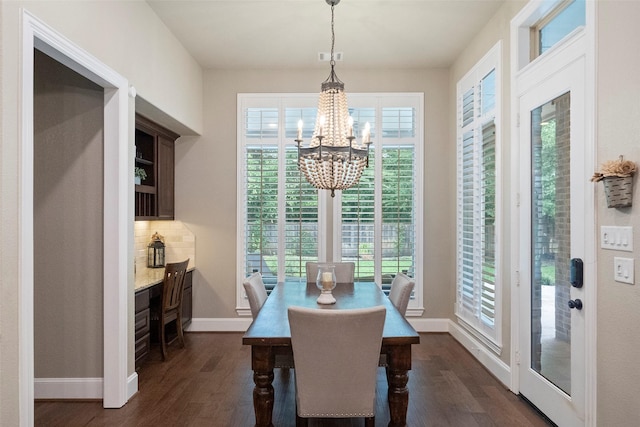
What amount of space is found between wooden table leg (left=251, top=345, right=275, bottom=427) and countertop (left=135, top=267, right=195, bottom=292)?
65.2 inches

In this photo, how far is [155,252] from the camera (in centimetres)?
488

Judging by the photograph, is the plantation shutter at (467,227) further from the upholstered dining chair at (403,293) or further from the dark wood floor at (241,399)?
the upholstered dining chair at (403,293)

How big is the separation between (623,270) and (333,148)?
6.01ft

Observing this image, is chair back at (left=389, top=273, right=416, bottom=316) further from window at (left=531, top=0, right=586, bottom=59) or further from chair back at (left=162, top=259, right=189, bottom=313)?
chair back at (left=162, top=259, right=189, bottom=313)

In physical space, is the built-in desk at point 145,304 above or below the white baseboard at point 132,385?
above

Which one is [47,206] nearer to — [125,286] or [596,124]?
[125,286]

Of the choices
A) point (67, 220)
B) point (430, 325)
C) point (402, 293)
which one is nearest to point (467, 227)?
point (430, 325)

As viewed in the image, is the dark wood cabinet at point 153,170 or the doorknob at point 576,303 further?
the dark wood cabinet at point 153,170

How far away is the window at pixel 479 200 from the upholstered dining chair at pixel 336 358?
6.27ft

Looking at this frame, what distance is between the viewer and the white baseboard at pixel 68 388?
3100 mm

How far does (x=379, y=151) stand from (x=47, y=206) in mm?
3415

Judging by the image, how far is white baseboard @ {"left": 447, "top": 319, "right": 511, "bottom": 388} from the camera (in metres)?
3.43

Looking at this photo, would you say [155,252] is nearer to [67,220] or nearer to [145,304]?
[145,304]

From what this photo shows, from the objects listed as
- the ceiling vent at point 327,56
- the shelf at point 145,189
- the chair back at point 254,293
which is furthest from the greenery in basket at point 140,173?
the ceiling vent at point 327,56
